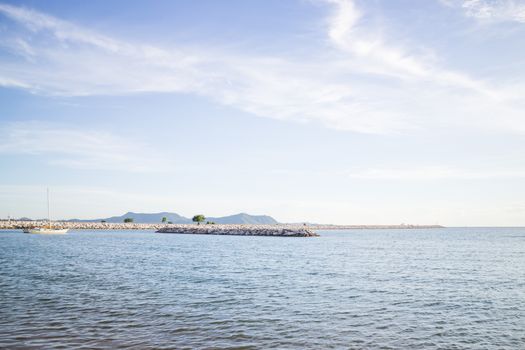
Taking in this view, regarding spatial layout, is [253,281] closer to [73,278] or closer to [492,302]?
[73,278]

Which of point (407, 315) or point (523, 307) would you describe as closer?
point (407, 315)

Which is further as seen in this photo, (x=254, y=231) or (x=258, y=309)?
(x=254, y=231)

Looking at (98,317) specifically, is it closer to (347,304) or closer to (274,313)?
(274,313)

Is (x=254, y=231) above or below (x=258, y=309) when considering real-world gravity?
below

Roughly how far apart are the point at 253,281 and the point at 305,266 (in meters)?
13.0

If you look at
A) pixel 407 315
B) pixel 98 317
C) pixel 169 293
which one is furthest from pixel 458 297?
pixel 98 317

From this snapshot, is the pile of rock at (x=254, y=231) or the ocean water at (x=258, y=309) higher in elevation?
the ocean water at (x=258, y=309)

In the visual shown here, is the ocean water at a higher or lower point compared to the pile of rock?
higher

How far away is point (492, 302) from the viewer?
1037 inches

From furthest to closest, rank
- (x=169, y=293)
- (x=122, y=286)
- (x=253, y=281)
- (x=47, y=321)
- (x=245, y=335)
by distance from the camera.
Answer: (x=253, y=281)
(x=122, y=286)
(x=169, y=293)
(x=47, y=321)
(x=245, y=335)

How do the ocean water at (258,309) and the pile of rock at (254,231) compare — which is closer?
the ocean water at (258,309)

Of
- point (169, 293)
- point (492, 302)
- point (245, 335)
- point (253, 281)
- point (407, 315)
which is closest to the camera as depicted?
point (245, 335)

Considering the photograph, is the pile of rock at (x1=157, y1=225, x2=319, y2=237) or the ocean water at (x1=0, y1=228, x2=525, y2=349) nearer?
the ocean water at (x1=0, y1=228, x2=525, y2=349)

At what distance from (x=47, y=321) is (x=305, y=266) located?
30139mm
